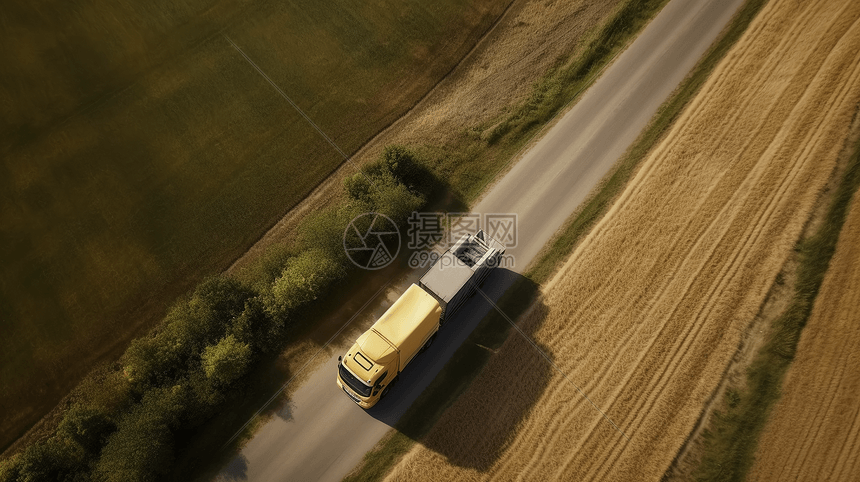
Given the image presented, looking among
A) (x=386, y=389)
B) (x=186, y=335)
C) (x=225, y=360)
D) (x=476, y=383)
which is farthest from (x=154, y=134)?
(x=476, y=383)

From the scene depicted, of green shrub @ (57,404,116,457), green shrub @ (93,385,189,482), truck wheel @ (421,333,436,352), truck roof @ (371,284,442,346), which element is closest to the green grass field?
green shrub @ (57,404,116,457)

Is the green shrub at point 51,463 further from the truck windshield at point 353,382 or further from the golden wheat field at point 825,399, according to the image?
the golden wheat field at point 825,399

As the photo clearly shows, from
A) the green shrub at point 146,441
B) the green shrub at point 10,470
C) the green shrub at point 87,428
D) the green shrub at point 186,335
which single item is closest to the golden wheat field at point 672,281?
the green shrub at point 146,441

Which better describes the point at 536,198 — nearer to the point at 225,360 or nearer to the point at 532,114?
the point at 532,114

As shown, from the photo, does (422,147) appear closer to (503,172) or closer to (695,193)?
(503,172)

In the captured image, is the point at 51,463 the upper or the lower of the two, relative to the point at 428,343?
lower

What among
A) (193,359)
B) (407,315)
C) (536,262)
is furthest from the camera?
(536,262)

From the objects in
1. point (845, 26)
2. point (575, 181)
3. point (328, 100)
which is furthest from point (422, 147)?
point (845, 26)

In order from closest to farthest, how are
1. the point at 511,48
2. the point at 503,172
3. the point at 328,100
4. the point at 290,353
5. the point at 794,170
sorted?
the point at 290,353 < the point at 794,170 < the point at 503,172 < the point at 328,100 < the point at 511,48
